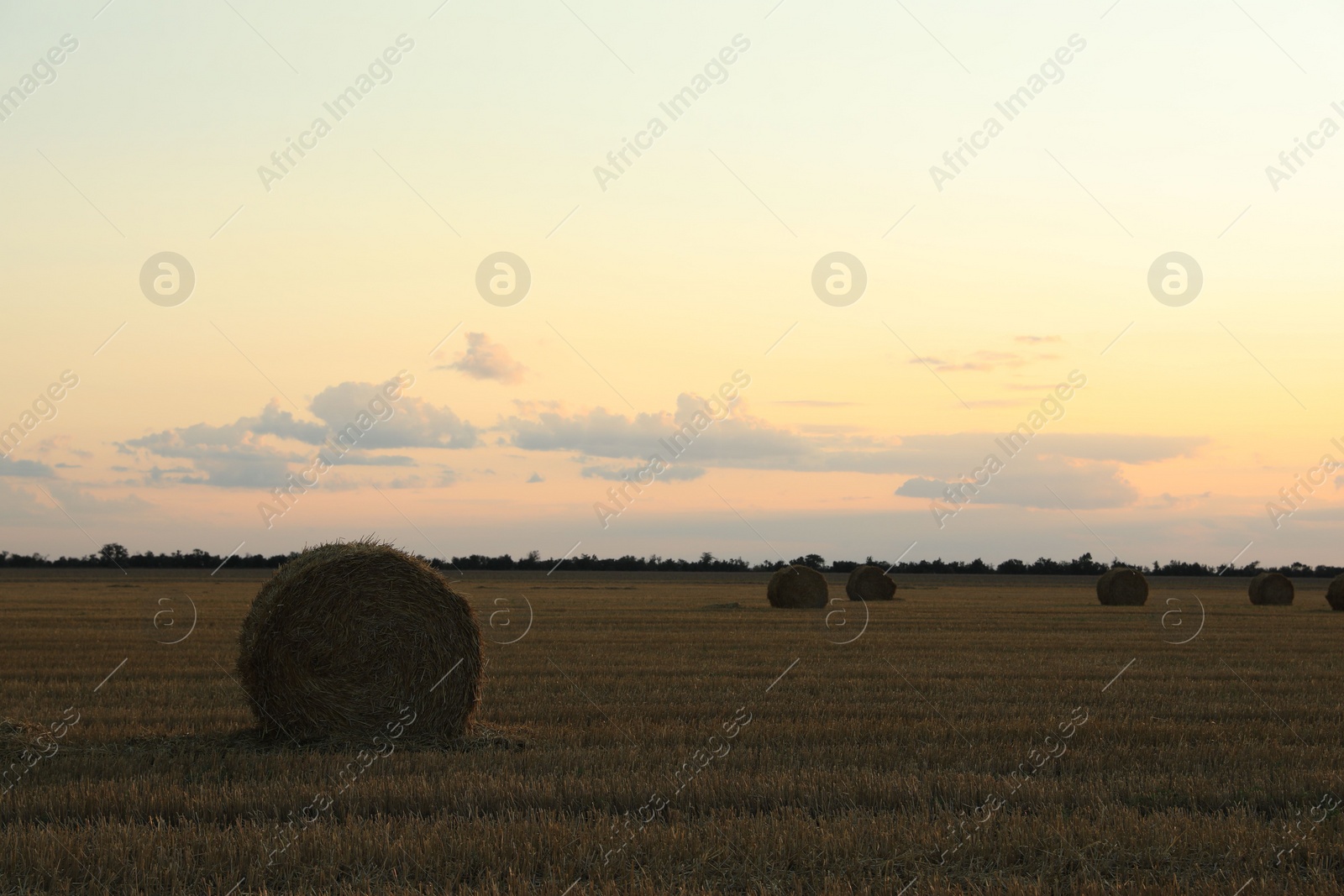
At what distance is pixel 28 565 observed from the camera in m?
94.1

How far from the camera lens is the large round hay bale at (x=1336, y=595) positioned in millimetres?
35281

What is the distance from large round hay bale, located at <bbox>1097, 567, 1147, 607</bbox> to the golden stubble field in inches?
837

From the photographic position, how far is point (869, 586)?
129 feet

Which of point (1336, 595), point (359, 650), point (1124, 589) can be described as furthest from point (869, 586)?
point (359, 650)

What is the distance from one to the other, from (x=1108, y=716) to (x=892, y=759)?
3.55 metres

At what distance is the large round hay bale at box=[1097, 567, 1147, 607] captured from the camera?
123 ft

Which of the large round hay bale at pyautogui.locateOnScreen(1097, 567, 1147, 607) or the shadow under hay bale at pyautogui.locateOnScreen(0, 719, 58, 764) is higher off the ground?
the large round hay bale at pyautogui.locateOnScreen(1097, 567, 1147, 607)

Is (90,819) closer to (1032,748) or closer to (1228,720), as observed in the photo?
(1032,748)

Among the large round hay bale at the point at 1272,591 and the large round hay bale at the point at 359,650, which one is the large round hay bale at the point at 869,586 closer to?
the large round hay bale at the point at 1272,591

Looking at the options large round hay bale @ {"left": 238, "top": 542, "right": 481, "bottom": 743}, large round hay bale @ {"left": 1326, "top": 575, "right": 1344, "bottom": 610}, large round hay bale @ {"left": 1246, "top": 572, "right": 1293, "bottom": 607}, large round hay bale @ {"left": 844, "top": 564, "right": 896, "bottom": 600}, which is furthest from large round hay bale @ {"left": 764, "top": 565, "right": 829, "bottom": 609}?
large round hay bale @ {"left": 238, "top": 542, "right": 481, "bottom": 743}

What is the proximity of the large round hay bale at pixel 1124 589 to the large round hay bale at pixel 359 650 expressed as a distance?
30726 mm

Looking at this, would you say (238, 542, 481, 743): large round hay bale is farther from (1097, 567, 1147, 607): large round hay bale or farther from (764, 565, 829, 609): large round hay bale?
(1097, 567, 1147, 607): large round hay bale

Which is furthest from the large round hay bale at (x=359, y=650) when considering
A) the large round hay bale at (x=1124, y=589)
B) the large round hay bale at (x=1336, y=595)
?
the large round hay bale at (x=1336, y=595)

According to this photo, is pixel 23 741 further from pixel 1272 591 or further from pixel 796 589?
pixel 1272 591
